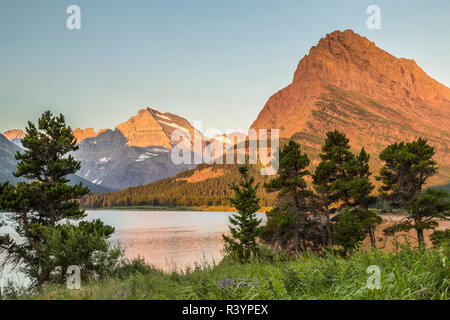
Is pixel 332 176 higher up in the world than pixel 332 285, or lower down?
higher up

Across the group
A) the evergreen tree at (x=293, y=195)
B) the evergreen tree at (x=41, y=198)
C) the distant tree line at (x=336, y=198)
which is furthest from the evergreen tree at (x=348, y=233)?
the evergreen tree at (x=41, y=198)

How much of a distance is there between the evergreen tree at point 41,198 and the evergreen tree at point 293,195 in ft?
61.9

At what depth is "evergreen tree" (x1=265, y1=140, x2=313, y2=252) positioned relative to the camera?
3444 centimetres

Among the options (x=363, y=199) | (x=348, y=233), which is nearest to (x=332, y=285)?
(x=348, y=233)

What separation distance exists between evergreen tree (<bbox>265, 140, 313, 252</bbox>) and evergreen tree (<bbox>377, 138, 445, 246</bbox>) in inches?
370

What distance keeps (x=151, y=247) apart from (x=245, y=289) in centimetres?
5590

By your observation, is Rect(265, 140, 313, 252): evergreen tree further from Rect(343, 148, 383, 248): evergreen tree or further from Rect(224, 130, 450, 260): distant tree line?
Rect(343, 148, 383, 248): evergreen tree

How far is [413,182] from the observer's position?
34375mm

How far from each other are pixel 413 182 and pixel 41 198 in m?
40.5

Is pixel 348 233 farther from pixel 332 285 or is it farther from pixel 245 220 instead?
pixel 332 285

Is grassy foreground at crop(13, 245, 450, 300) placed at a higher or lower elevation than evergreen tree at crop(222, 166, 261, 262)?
higher

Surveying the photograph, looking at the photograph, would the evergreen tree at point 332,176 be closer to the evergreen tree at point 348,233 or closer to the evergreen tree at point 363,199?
the evergreen tree at point 363,199

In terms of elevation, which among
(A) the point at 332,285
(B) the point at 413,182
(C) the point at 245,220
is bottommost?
(C) the point at 245,220

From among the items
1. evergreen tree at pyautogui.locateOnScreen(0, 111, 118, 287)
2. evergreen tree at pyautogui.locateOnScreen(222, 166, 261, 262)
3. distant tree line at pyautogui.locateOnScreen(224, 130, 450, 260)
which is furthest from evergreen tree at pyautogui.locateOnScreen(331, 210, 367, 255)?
evergreen tree at pyautogui.locateOnScreen(0, 111, 118, 287)
